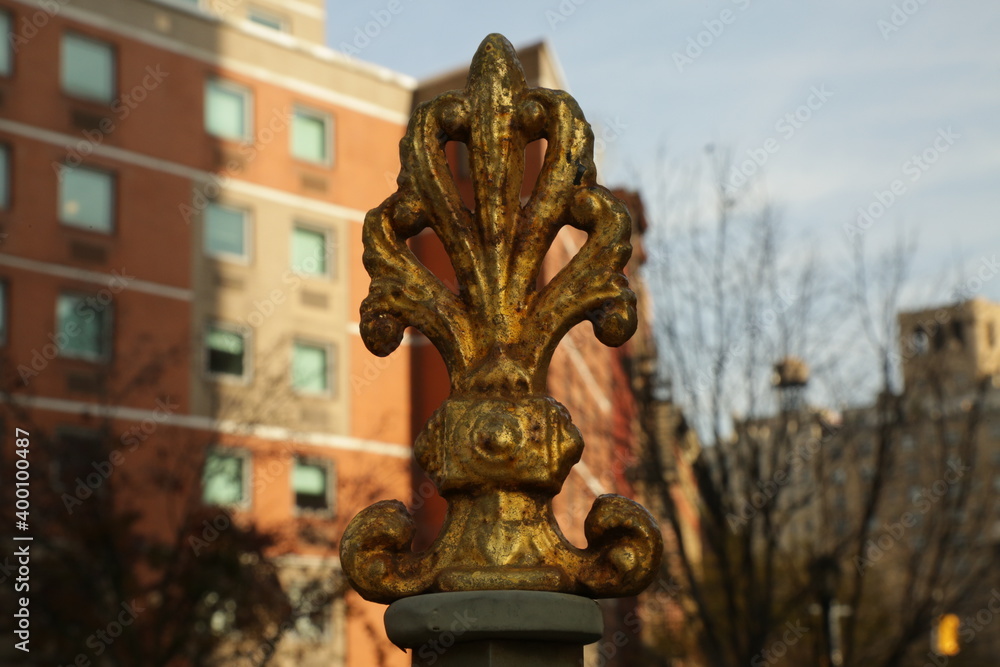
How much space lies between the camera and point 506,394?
7.39 ft

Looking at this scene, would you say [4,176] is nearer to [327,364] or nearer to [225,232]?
[225,232]

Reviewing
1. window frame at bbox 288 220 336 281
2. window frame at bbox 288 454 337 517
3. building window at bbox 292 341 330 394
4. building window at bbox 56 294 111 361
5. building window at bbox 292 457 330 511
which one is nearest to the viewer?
building window at bbox 56 294 111 361

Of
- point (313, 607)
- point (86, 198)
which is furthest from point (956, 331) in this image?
point (86, 198)

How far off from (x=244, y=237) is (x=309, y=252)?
2.09 metres

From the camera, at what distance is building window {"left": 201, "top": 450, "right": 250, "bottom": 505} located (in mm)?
24188

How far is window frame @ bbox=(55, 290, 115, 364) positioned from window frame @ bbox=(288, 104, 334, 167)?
7509 mm

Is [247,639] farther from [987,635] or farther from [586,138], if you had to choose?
[987,635]

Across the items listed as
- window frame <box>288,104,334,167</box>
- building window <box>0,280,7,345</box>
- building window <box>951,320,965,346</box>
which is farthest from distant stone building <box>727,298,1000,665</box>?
window frame <box>288,104,334,167</box>

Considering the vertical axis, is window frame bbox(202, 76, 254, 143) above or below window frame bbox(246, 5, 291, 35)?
below

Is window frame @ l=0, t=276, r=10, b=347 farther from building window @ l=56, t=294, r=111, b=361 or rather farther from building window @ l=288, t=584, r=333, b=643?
building window @ l=288, t=584, r=333, b=643

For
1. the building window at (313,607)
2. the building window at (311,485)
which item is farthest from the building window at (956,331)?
the building window at (311,485)

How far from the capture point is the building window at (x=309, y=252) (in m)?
35.2

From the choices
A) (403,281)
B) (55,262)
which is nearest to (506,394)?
(403,281)

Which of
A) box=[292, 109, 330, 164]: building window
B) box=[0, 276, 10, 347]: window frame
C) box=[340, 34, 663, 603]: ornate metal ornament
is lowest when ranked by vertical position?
box=[340, 34, 663, 603]: ornate metal ornament
